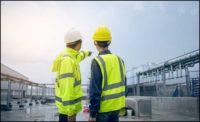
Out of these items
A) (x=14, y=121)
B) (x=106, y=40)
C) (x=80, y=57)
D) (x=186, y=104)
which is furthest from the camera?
(x=186, y=104)

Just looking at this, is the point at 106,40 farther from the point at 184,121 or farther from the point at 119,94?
the point at 184,121

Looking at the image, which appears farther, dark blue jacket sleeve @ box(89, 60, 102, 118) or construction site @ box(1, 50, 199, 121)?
construction site @ box(1, 50, 199, 121)

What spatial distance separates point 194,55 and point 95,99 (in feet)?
50.2

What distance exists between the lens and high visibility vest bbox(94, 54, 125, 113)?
276cm

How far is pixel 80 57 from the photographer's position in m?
3.60

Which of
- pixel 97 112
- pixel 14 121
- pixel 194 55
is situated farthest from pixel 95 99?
pixel 194 55

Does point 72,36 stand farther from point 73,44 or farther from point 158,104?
point 158,104

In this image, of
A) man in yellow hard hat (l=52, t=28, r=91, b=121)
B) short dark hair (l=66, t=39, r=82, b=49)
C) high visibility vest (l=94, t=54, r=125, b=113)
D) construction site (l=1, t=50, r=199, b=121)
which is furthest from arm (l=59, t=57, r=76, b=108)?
construction site (l=1, t=50, r=199, b=121)

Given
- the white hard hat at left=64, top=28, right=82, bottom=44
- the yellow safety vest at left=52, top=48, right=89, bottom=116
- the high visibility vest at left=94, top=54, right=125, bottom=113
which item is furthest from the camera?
the white hard hat at left=64, top=28, right=82, bottom=44

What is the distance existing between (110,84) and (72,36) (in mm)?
1014

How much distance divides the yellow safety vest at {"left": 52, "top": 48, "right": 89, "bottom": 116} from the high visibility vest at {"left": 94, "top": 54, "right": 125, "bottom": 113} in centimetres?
46

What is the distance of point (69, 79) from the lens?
300 centimetres

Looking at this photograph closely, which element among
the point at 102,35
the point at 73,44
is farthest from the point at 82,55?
the point at 102,35

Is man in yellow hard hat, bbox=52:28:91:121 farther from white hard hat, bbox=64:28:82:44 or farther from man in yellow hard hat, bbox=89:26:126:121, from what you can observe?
man in yellow hard hat, bbox=89:26:126:121
